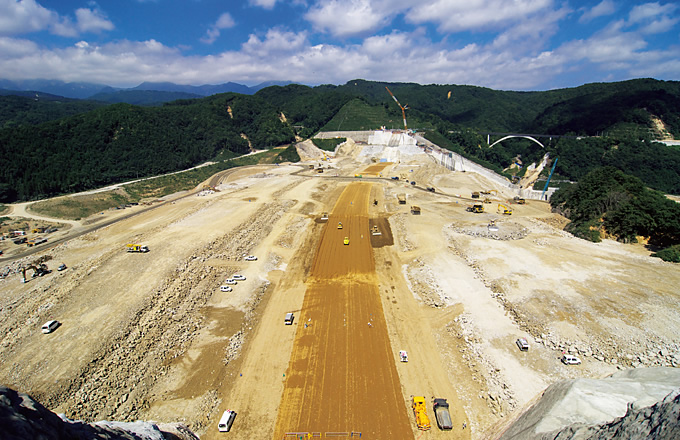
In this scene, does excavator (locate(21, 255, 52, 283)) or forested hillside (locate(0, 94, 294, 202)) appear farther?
forested hillside (locate(0, 94, 294, 202))

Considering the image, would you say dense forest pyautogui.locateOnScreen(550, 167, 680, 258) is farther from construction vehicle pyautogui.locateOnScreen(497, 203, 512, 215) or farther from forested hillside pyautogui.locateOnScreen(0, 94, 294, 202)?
forested hillside pyautogui.locateOnScreen(0, 94, 294, 202)

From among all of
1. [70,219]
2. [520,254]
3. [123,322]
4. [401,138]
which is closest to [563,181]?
[401,138]

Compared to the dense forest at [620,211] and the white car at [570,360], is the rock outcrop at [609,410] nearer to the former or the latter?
the white car at [570,360]

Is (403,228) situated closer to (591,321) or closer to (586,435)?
(591,321)

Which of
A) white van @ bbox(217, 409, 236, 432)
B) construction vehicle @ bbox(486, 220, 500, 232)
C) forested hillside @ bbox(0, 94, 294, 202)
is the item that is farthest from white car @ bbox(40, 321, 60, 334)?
forested hillside @ bbox(0, 94, 294, 202)

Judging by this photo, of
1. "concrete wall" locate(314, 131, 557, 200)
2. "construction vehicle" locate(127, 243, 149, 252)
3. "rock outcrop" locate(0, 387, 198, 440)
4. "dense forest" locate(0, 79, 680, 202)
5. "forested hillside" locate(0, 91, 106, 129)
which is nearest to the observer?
"rock outcrop" locate(0, 387, 198, 440)

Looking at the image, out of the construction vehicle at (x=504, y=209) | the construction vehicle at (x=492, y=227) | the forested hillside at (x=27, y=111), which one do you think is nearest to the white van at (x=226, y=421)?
the construction vehicle at (x=492, y=227)

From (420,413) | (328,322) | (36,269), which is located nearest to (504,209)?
(328,322)

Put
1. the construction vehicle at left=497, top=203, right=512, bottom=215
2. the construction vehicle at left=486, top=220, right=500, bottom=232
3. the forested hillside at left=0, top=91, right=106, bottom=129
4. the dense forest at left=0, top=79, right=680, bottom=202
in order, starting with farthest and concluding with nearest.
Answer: the forested hillside at left=0, top=91, right=106, bottom=129
the dense forest at left=0, top=79, right=680, bottom=202
the construction vehicle at left=497, top=203, right=512, bottom=215
the construction vehicle at left=486, top=220, right=500, bottom=232
